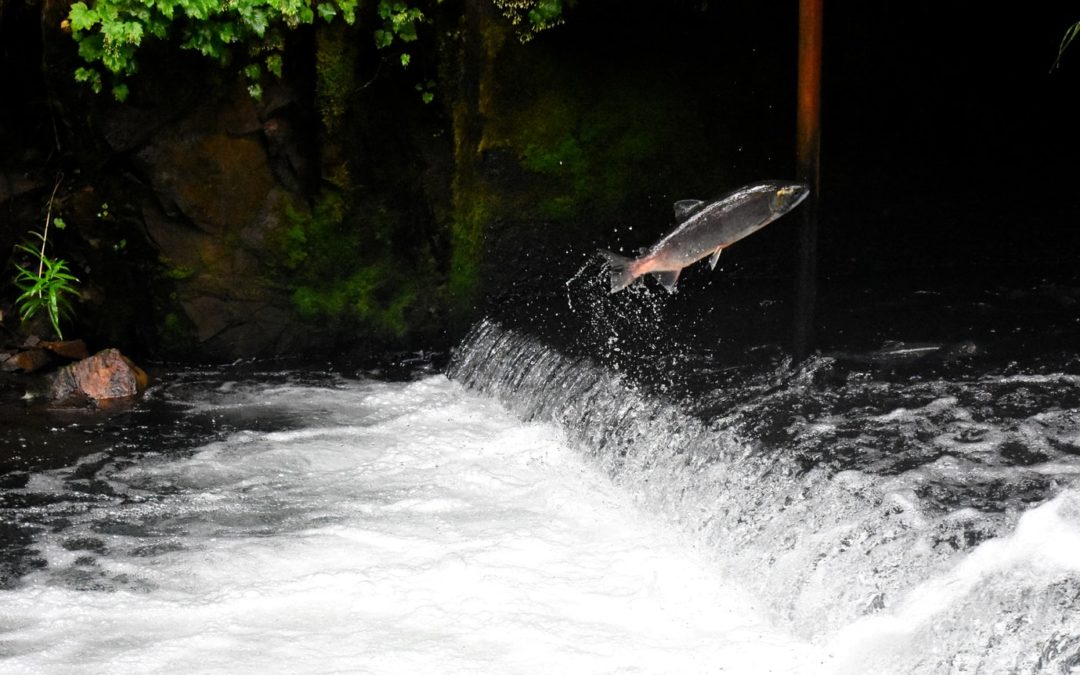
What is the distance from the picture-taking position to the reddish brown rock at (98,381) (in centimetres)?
699

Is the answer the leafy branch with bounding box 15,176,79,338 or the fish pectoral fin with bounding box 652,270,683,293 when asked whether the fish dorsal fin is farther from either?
the leafy branch with bounding box 15,176,79,338

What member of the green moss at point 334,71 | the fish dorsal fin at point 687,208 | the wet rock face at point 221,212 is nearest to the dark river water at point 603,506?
the wet rock face at point 221,212

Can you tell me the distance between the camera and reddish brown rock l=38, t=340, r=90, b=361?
285 inches

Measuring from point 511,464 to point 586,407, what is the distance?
19.1 inches

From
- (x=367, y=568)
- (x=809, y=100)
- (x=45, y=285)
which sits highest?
(x=809, y=100)

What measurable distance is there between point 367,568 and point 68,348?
11.6ft

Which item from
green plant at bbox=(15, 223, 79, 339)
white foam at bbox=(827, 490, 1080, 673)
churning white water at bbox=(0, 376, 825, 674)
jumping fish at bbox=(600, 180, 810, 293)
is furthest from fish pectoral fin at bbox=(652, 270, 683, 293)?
green plant at bbox=(15, 223, 79, 339)

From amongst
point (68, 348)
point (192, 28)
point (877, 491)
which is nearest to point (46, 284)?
point (68, 348)

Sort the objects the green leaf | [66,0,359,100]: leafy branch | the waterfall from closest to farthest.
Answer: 1. the waterfall
2. [66,0,359,100]: leafy branch
3. the green leaf

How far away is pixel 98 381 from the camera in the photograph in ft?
23.1

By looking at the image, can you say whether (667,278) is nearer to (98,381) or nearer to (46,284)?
(98,381)

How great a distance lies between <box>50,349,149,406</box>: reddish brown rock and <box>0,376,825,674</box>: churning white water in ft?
2.63

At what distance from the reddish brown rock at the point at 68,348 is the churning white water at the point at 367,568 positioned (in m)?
1.28

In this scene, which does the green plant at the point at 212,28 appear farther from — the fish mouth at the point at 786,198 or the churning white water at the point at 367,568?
the fish mouth at the point at 786,198
